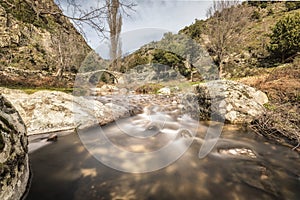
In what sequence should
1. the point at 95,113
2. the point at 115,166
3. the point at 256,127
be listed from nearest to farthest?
the point at 115,166 → the point at 256,127 → the point at 95,113

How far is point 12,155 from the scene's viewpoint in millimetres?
1601

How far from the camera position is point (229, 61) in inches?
1029

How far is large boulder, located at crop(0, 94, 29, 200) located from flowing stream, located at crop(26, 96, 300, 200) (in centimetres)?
26

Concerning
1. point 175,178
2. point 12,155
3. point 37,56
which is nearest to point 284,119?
point 175,178

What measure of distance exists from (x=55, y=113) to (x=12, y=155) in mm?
2650

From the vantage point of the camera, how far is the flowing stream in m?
1.90

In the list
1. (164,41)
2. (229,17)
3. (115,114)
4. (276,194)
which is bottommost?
(276,194)

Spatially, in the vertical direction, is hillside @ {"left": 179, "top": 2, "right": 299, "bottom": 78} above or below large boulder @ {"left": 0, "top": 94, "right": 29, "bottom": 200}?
above

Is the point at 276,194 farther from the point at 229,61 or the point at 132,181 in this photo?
the point at 229,61

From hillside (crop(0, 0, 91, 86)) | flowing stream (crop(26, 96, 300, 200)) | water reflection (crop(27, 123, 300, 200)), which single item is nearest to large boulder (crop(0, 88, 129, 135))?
flowing stream (crop(26, 96, 300, 200))

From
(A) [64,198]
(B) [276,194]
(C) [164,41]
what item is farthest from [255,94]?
(C) [164,41]

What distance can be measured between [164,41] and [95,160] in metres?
35.7

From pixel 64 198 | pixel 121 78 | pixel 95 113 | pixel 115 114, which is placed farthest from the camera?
pixel 121 78

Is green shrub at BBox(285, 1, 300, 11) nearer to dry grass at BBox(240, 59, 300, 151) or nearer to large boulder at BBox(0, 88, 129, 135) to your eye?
dry grass at BBox(240, 59, 300, 151)
